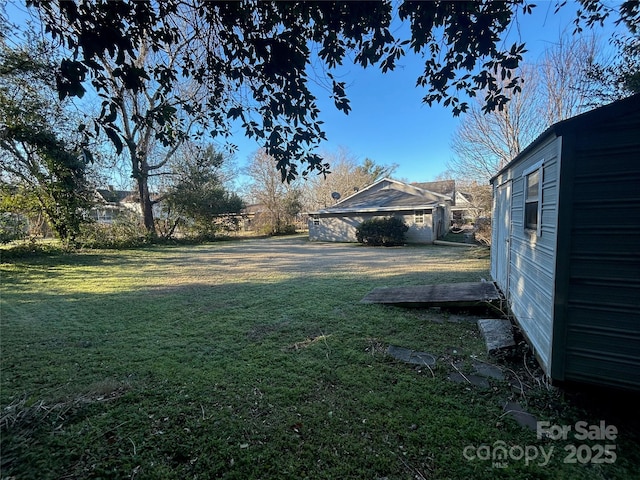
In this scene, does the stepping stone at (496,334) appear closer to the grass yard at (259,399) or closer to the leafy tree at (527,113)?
the grass yard at (259,399)

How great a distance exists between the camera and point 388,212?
1714cm

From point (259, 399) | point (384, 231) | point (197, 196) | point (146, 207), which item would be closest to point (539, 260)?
point (259, 399)

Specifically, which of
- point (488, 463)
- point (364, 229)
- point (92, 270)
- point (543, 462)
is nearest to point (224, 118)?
point (488, 463)

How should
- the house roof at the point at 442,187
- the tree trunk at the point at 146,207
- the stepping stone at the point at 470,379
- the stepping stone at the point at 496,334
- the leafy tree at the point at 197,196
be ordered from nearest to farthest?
the stepping stone at the point at 470,379 < the stepping stone at the point at 496,334 < the tree trunk at the point at 146,207 < the leafy tree at the point at 197,196 < the house roof at the point at 442,187

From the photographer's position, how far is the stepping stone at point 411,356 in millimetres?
3113

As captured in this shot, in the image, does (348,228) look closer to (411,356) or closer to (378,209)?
(378,209)

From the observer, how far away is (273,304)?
538 cm

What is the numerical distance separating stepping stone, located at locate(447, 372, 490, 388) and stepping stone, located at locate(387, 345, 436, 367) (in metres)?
0.26

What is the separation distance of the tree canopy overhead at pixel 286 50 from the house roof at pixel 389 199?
13.9 meters

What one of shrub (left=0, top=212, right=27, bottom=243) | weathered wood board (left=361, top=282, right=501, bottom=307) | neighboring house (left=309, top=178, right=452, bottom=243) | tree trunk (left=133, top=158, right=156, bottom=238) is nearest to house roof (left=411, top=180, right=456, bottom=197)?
neighboring house (left=309, top=178, right=452, bottom=243)

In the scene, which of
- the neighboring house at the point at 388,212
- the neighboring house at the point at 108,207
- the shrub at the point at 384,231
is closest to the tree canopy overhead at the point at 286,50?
the shrub at the point at 384,231

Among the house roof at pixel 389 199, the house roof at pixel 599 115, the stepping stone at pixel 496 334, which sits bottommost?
the stepping stone at pixel 496 334

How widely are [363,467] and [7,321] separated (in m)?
5.91

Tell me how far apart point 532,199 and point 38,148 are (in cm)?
1124
